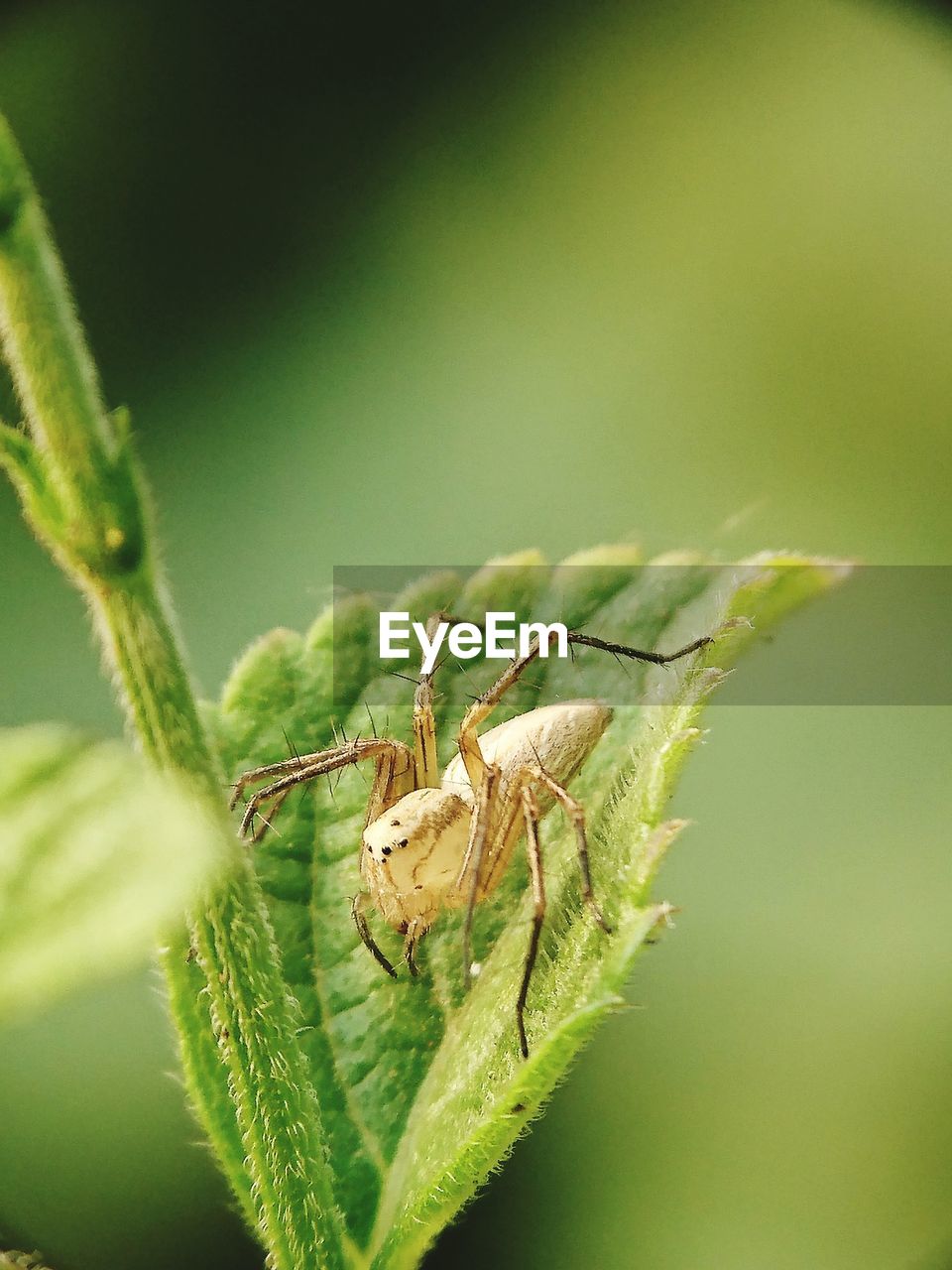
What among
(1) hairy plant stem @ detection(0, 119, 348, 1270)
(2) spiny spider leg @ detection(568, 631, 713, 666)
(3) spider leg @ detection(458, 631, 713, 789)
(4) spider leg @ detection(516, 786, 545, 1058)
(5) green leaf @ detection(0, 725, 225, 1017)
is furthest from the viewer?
(3) spider leg @ detection(458, 631, 713, 789)

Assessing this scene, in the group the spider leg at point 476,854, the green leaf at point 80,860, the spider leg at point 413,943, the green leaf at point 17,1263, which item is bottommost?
the green leaf at point 17,1263

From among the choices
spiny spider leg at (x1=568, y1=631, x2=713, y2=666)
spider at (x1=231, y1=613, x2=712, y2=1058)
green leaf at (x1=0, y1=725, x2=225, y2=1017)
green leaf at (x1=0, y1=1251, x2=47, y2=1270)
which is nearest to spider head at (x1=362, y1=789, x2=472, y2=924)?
spider at (x1=231, y1=613, x2=712, y2=1058)

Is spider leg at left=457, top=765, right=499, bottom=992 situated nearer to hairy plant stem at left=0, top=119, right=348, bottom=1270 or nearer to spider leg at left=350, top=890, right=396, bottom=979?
spider leg at left=350, top=890, right=396, bottom=979

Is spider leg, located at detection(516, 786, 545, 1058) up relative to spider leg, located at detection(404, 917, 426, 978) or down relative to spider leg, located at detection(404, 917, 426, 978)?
up

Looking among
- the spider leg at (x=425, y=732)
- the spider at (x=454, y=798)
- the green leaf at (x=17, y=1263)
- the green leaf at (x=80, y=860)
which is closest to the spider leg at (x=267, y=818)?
the spider at (x=454, y=798)

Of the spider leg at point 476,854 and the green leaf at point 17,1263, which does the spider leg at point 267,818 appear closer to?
the spider leg at point 476,854
